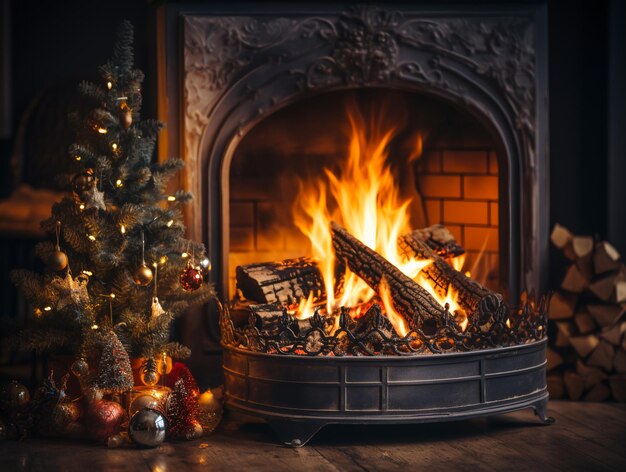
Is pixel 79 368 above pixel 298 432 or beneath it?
above

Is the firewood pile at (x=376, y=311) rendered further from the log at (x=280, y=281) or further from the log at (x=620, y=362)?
the log at (x=620, y=362)

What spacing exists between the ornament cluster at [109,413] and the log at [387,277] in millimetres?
709

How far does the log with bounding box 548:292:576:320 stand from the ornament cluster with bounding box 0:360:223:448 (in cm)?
140

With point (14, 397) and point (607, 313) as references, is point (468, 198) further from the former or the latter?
point (14, 397)

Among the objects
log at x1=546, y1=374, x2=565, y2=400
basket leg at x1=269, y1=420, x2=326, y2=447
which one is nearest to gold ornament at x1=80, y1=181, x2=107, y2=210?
basket leg at x1=269, y1=420, x2=326, y2=447

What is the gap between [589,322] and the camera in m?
3.92

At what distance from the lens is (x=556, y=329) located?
4.00m

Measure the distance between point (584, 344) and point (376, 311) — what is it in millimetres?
1082

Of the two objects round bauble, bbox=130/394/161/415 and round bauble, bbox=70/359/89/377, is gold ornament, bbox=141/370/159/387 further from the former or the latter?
round bauble, bbox=70/359/89/377

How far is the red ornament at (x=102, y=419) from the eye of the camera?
3.29 metres

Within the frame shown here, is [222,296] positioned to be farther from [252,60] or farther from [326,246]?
[252,60]

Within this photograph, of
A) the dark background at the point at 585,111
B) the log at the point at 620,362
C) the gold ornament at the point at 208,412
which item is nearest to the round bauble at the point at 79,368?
the gold ornament at the point at 208,412

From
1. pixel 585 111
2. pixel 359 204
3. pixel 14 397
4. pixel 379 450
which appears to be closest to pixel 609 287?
pixel 585 111

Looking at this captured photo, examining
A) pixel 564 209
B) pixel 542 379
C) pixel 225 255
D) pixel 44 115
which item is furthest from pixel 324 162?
pixel 44 115
